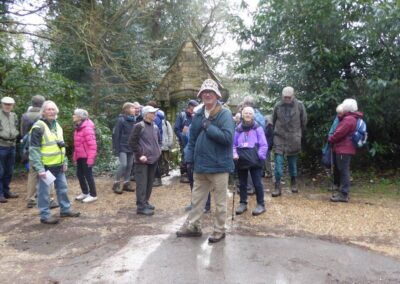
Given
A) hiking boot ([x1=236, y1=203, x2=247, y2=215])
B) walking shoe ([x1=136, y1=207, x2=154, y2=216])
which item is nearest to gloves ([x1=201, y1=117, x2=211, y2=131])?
hiking boot ([x1=236, y1=203, x2=247, y2=215])

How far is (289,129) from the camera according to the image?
7.39 metres

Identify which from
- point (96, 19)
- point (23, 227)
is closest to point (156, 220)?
point (23, 227)

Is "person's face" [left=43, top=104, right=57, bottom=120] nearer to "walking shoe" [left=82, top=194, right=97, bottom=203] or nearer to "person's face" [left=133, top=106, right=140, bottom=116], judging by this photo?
"walking shoe" [left=82, top=194, right=97, bottom=203]

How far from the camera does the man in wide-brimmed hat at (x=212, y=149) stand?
15.6ft

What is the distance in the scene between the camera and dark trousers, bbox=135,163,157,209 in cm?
630

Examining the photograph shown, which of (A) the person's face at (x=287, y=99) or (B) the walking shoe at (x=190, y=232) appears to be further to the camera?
(A) the person's face at (x=287, y=99)

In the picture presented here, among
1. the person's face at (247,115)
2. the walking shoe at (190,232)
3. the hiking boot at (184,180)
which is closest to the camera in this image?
the walking shoe at (190,232)

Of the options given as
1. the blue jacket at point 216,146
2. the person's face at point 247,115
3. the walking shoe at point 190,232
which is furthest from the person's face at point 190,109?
the walking shoe at point 190,232

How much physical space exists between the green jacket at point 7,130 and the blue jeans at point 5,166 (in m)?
0.12

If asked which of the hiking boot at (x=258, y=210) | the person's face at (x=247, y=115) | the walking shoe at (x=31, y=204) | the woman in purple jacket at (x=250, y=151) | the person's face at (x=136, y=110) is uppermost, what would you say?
the person's face at (x=136, y=110)

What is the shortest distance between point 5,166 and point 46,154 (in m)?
2.17

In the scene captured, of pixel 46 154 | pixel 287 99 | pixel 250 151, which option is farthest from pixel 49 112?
pixel 287 99

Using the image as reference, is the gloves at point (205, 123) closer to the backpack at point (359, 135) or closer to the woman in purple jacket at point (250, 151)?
the woman in purple jacket at point (250, 151)

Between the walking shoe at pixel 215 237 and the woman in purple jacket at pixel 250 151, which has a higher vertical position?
the woman in purple jacket at pixel 250 151
